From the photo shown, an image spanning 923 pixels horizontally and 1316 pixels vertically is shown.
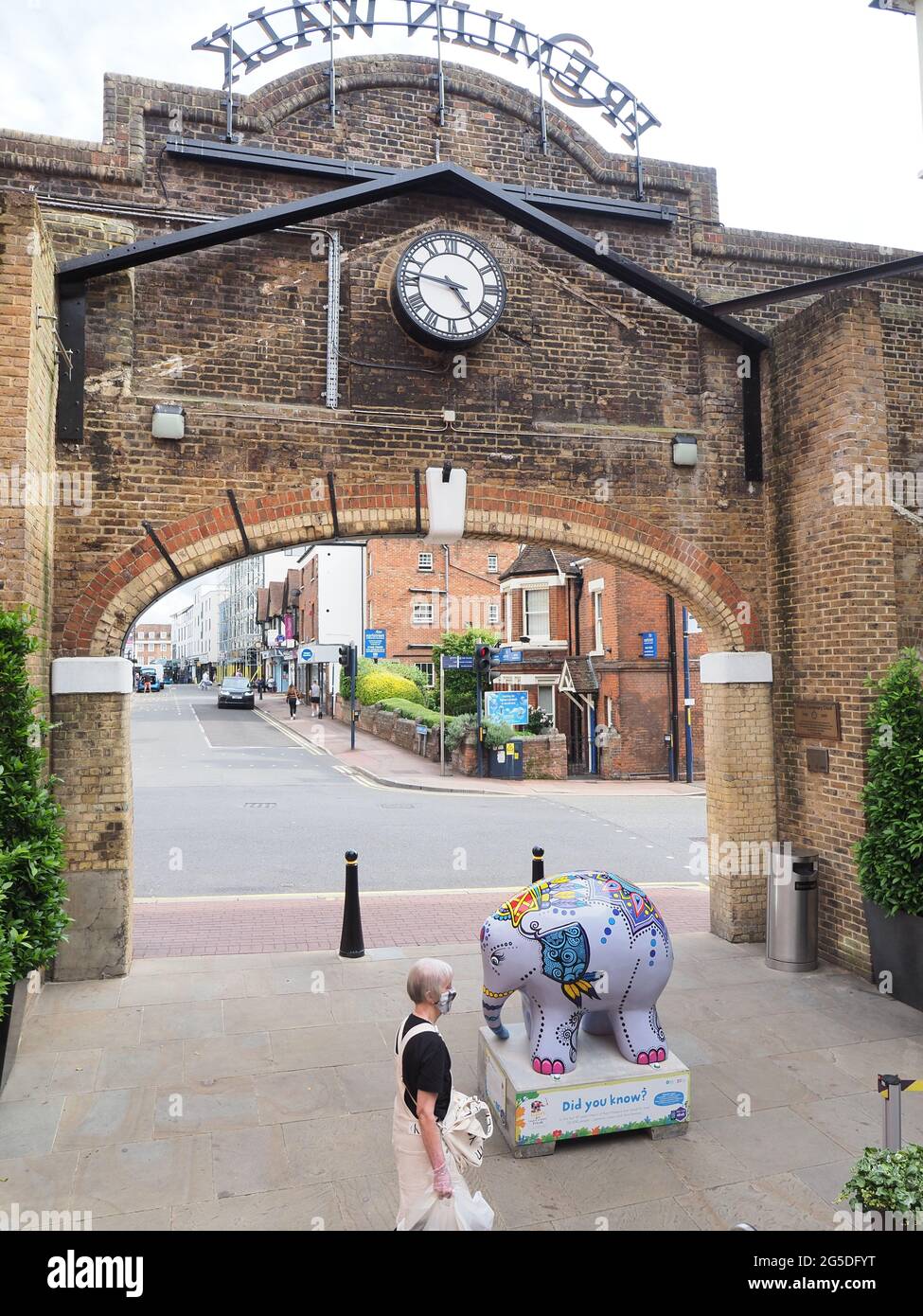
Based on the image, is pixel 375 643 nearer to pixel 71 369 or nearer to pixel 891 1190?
pixel 71 369

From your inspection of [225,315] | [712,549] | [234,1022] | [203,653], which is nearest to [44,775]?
[234,1022]

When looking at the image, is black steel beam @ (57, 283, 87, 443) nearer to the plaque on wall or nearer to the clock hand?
the clock hand

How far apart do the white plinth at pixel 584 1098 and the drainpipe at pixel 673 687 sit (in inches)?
781

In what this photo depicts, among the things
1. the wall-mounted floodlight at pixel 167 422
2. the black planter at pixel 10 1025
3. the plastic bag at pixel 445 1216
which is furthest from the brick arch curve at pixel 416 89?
the plastic bag at pixel 445 1216

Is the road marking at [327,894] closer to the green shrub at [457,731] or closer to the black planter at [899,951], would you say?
the black planter at [899,951]

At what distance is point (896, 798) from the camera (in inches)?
270

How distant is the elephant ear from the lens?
15.1 ft

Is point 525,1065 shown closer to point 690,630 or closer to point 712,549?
point 712,549

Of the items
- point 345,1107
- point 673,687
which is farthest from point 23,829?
point 673,687

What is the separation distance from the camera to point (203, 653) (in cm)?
11725

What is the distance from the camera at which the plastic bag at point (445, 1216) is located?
338 cm

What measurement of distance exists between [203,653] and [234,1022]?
11596cm

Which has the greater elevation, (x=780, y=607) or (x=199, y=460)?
(x=199, y=460)

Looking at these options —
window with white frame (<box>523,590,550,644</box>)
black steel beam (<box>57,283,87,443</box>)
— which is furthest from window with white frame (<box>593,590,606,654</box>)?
black steel beam (<box>57,283,87,443</box>)
